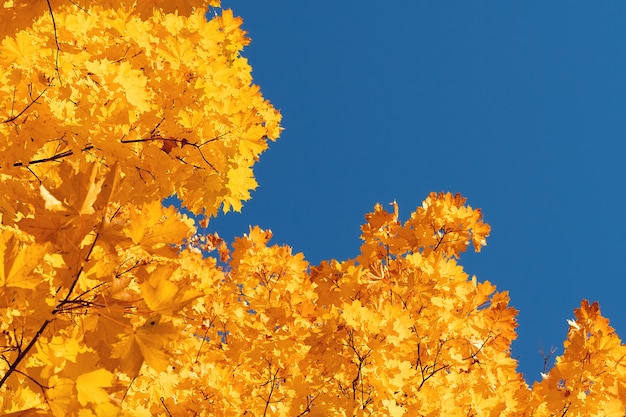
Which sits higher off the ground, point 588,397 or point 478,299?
point 478,299

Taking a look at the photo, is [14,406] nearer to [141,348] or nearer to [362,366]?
[141,348]

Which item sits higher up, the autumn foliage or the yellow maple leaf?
the autumn foliage

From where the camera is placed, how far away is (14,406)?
1.58 metres

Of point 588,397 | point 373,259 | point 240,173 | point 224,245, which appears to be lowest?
point 588,397

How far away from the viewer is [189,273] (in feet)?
14.7

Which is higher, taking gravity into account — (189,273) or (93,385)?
(189,273)

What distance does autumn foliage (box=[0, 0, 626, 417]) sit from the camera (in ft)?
3.48

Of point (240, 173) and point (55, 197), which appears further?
point (240, 173)

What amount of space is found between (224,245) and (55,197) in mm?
7309

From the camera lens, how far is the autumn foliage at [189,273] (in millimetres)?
1060

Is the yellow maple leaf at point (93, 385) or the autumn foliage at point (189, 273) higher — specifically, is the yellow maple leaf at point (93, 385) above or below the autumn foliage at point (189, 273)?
below

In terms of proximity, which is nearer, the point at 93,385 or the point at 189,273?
the point at 93,385

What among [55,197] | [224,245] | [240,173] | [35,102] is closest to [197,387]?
[240,173]

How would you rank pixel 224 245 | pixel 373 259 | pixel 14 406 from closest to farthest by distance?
pixel 14 406 < pixel 373 259 < pixel 224 245
